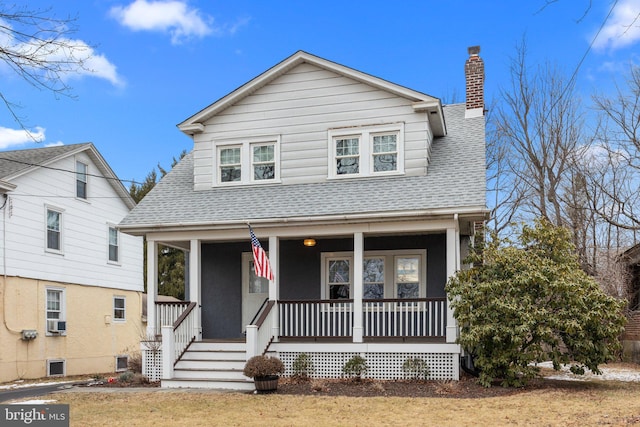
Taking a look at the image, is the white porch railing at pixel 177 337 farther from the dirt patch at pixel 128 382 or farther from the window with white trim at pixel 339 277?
the window with white trim at pixel 339 277

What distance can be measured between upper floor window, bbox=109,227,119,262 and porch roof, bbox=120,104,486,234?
794 cm

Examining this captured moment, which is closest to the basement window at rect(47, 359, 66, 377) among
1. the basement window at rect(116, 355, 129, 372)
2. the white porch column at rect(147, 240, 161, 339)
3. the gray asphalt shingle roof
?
the basement window at rect(116, 355, 129, 372)

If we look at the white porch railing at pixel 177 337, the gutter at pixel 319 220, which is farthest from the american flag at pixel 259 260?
the white porch railing at pixel 177 337

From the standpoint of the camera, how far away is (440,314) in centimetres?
1438

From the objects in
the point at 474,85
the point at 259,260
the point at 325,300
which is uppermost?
the point at 474,85

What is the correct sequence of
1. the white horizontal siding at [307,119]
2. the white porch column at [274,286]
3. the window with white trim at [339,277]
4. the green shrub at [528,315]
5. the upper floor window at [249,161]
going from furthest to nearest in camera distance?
the upper floor window at [249,161] < the window with white trim at [339,277] < the white horizontal siding at [307,119] < the white porch column at [274,286] < the green shrub at [528,315]

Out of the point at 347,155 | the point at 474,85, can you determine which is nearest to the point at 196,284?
the point at 347,155

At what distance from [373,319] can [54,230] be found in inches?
462

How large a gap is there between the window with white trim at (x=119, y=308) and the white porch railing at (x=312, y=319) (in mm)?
10617

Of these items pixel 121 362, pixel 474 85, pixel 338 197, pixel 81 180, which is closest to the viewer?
pixel 338 197

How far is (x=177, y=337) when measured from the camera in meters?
13.6

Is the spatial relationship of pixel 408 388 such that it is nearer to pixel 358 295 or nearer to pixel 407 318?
pixel 407 318

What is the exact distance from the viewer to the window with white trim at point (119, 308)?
76.9 feet

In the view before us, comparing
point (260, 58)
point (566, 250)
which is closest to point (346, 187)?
point (566, 250)
